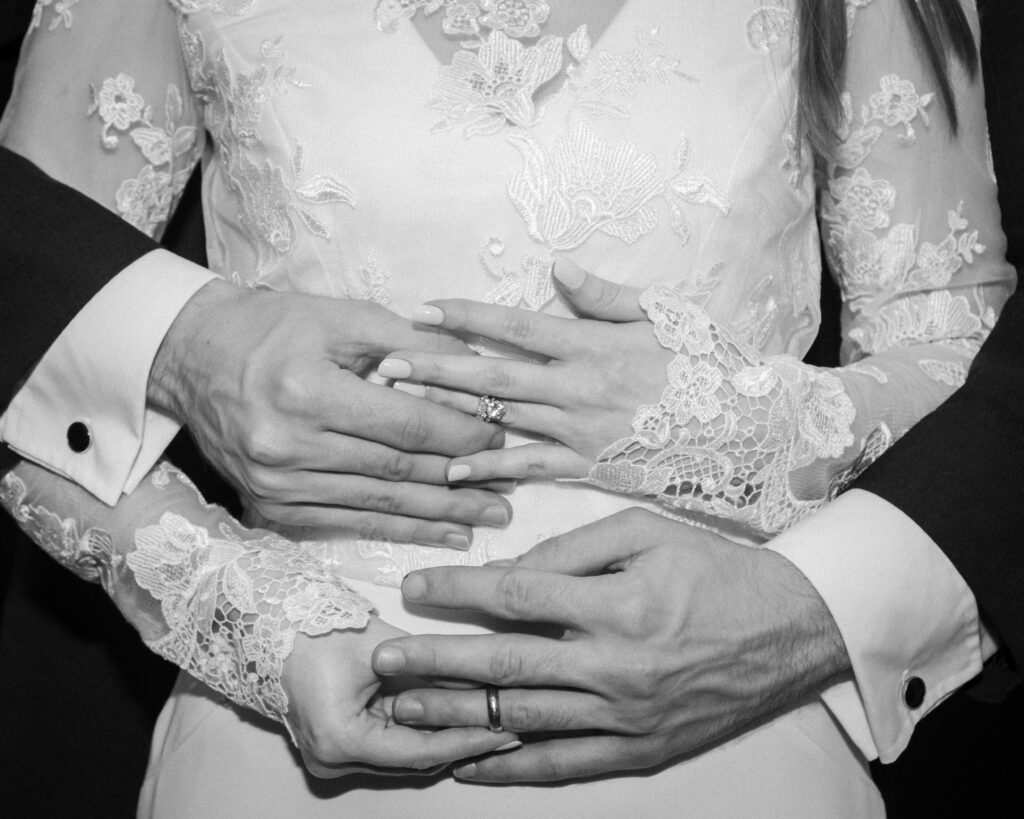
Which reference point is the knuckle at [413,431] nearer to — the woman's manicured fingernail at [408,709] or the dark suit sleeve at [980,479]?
the woman's manicured fingernail at [408,709]

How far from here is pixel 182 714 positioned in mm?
1324

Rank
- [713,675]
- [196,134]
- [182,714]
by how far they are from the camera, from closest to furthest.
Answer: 1. [713,675]
2. [182,714]
3. [196,134]

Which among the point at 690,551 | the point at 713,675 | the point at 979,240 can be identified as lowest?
the point at 713,675

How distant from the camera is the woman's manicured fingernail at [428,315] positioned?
116cm

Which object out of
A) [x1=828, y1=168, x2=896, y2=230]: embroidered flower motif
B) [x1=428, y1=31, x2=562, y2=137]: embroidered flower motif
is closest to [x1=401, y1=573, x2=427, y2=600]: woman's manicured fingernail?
[x1=428, y1=31, x2=562, y2=137]: embroidered flower motif

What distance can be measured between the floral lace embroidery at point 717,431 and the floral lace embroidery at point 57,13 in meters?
0.77

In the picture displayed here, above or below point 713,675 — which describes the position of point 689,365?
above

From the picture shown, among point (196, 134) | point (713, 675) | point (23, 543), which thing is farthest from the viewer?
point (23, 543)

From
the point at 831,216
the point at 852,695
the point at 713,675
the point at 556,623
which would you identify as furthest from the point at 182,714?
the point at 831,216

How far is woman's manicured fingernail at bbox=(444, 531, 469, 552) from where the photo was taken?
4.03ft

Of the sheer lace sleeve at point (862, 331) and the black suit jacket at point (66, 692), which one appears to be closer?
the sheer lace sleeve at point (862, 331)

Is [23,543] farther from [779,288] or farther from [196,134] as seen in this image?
[779,288]

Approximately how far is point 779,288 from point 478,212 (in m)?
0.38

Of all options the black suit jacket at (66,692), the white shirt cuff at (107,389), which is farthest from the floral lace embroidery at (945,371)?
the black suit jacket at (66,692)
